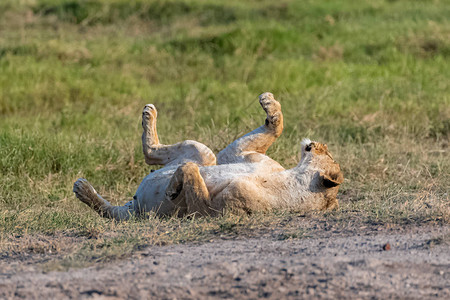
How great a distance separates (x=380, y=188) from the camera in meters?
6.49

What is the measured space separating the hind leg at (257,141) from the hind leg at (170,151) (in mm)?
168

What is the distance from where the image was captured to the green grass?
6.67 meters

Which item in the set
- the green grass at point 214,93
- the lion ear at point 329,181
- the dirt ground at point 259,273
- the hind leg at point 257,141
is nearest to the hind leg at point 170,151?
the hind leg at point 257,141

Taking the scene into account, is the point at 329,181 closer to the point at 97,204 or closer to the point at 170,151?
the point at 170,151

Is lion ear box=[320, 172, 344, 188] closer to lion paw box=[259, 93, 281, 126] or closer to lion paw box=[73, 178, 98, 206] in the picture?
lion paw box=[259, 93, 281, 126]

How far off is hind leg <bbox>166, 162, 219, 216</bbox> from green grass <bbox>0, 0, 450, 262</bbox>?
0.31 meters

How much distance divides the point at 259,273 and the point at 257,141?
2.29 meters

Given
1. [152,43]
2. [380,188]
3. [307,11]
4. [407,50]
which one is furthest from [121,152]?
[307,11]

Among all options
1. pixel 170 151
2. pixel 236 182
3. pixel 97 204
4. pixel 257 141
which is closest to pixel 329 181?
pixel 236 182

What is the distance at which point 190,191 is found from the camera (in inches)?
193

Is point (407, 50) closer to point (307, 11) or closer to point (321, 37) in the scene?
point (321, 37)

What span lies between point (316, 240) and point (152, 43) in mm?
10029

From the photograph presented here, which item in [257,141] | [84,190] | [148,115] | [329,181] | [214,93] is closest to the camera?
[329,181]

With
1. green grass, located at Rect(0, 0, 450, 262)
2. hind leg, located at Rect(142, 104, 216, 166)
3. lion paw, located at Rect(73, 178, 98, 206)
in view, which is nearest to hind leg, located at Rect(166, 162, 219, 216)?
green grass, located at Rect(0, 0, 450, 262)
